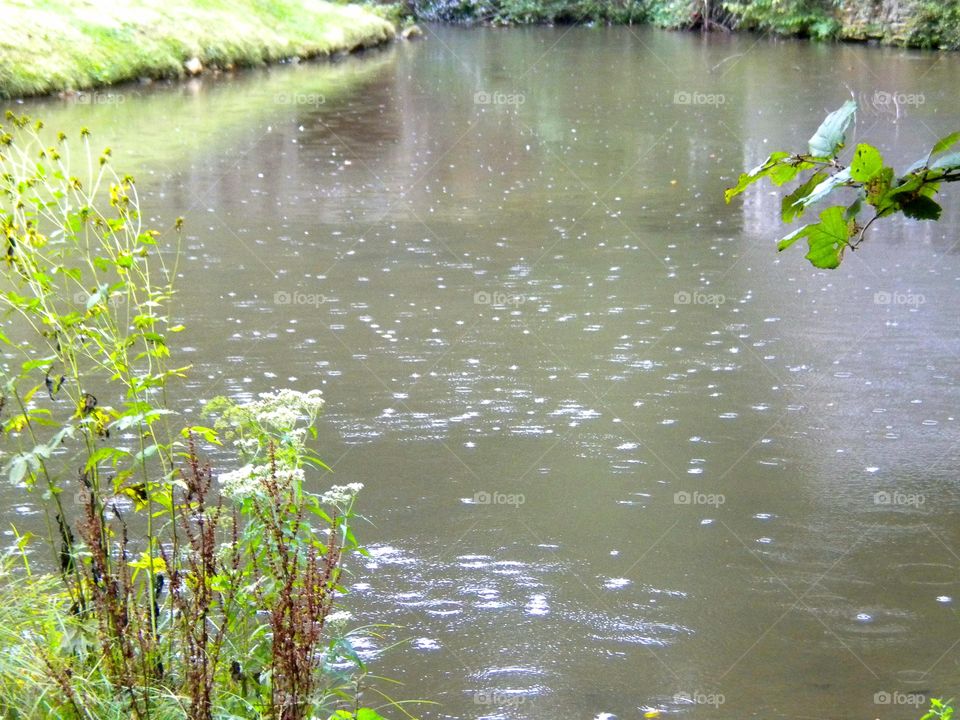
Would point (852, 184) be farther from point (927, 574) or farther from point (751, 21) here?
point (751, 21)

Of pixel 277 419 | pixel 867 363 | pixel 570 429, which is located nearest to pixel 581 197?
pixel 867 363

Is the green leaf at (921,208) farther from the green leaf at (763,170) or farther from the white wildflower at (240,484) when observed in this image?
the white wildflower at (240,484)

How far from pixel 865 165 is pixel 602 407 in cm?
431

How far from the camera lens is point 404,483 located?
202 inches

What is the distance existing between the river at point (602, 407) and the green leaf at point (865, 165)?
2363 mm

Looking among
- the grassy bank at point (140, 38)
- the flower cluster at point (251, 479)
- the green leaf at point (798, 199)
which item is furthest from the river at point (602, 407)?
the grassy bank at point (140, 38)

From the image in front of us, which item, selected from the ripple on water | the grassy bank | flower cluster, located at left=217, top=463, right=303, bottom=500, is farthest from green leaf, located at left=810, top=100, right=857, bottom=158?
the grassy bank

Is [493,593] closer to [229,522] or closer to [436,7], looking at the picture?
[229,522]

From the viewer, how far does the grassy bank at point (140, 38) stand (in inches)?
717

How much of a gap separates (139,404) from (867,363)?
4843mm

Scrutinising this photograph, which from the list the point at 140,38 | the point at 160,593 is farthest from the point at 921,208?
the point at 140,38

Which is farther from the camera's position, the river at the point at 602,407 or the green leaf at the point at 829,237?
the river at the point at 602,407

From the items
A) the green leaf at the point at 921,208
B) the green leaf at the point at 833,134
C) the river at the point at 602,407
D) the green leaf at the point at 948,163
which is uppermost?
the green leaf at the point at 833,134

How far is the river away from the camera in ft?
12.8
